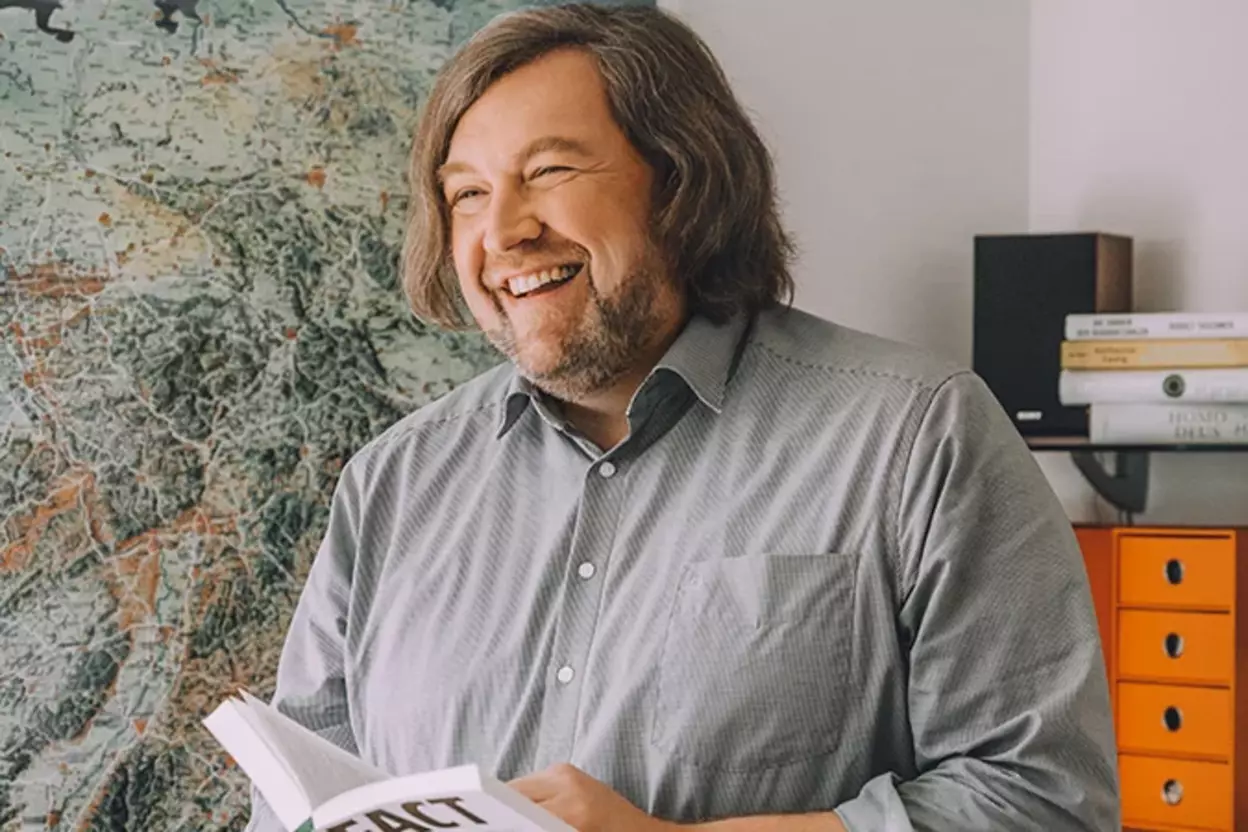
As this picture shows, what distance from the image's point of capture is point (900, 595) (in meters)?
1.43

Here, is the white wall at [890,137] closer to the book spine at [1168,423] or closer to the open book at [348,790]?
the book spine at [1168,423]

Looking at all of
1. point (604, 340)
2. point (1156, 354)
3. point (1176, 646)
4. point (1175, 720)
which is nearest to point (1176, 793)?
point (1175, 720)

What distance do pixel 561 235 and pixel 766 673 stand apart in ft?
1.57

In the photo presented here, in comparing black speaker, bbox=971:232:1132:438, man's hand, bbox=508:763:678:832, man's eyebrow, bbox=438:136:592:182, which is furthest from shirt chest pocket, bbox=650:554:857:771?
black speaker, bbox=971:232:1132:438

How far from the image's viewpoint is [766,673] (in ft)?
4.71

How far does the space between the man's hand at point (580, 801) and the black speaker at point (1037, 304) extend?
1441mm

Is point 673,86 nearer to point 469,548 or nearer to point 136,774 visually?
point 469,548

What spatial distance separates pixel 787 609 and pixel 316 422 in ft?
3.94

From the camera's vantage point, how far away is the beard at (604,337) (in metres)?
1.62

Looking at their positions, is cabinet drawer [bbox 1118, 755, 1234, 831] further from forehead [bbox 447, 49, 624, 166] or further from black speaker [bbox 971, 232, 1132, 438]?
forehead [bbox 447, 49, 624, 166]

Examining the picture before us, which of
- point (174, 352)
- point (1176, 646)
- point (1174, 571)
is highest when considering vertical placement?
point (174, 352)

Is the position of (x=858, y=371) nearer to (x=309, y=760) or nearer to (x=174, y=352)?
(x=309, y=760)

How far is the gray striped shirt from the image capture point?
4.56ft

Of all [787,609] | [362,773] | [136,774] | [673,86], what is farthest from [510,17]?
[136,774]
